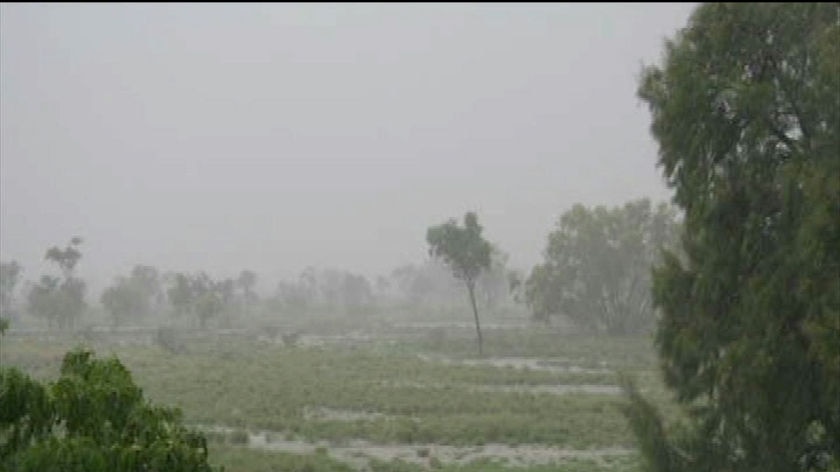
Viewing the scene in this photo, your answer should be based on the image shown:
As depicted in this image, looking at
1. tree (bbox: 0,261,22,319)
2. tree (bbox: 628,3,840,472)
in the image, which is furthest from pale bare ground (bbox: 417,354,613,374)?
tree (bbox: 0,261,22,319)

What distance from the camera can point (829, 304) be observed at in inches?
511

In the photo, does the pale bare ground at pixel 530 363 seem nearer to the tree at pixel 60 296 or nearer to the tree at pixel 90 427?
the tree at pixel 60 296

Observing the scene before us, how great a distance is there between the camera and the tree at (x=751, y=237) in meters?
13.5

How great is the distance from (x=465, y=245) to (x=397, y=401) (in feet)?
84.1

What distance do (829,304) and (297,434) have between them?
23.4 m

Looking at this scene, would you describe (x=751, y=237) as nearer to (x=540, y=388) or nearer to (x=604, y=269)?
(x=540, y=388)

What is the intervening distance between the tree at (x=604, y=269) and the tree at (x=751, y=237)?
200 feet

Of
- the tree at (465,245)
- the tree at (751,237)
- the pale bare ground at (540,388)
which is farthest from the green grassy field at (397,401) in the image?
the tree at (751,237)

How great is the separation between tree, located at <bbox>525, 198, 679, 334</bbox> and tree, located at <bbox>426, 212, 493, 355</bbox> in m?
15.2

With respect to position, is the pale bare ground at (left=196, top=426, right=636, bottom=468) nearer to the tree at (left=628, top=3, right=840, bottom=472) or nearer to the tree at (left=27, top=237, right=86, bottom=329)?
the tree at (left=628, top=3, right=840, bottom=472)

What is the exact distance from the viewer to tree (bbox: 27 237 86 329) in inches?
3002

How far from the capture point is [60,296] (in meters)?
77.1

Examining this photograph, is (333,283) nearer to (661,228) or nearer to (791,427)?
(661,228)

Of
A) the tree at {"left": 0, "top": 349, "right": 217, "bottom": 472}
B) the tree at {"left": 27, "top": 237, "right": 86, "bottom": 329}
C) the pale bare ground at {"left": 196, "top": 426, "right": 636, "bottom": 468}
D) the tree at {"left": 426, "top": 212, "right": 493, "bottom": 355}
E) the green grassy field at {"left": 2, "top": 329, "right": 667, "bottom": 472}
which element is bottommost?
the pale bare ground at {"left": 196, "top": 426, "right": 636, "bottom": 468}
